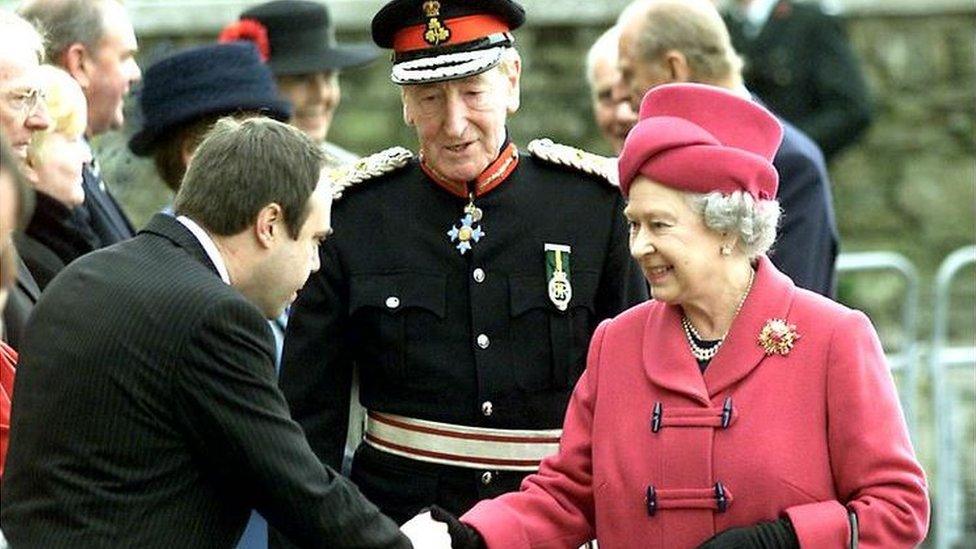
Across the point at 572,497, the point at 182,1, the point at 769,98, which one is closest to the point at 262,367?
the point at 572,497

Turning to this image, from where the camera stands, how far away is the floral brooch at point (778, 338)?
16.3ft

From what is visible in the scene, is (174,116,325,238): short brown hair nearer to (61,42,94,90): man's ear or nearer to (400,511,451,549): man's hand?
(400,511,451,549): man's hand

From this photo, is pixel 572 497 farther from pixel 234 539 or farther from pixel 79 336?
pixel 79 336

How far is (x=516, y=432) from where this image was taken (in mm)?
5668

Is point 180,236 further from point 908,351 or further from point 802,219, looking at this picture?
point 908,351

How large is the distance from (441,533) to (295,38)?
369 centimetres

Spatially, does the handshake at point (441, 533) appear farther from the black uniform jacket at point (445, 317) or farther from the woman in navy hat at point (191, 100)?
the woman in navy hat at point (191, 100)

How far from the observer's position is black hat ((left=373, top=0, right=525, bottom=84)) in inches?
222

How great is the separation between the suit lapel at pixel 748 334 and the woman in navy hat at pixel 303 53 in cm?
338

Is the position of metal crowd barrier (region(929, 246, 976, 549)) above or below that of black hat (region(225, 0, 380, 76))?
below

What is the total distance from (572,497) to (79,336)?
1.24 metres

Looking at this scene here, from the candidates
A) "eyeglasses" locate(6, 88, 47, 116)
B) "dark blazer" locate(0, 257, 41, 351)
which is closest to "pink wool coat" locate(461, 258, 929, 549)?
"dark blazer" locate(0, 257, 41, 351)

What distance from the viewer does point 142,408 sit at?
4547 mm

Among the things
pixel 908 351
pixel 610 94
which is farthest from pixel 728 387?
pixel 908 351
